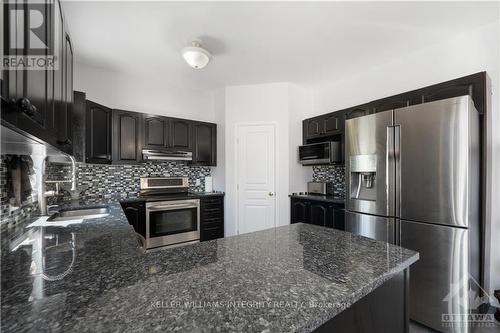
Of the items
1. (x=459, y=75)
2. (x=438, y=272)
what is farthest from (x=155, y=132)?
(x=459, y=75)

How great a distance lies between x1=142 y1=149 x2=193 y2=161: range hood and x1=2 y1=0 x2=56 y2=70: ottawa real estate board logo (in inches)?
92.3

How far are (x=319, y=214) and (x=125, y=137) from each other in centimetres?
292

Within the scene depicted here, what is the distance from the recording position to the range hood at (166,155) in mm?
3330

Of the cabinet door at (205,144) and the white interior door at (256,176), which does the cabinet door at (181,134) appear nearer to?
the cabinet door at (205,144)

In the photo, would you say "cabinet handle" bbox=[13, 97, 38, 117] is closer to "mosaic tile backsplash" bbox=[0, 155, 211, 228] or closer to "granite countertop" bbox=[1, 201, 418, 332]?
"granite countertop" bbox=[1, 201, 418, 332]

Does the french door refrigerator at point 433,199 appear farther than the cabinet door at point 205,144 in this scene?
No

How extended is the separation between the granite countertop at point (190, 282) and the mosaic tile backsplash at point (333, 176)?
231 centimetres

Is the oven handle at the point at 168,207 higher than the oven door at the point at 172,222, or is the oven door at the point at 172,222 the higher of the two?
the oven handle at the point at 168,207

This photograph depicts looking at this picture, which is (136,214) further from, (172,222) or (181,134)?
(181,134)

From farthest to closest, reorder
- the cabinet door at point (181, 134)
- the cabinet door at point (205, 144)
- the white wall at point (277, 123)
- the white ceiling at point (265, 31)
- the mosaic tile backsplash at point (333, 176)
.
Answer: the cabinet door at point (205, 144) < the cabinet door at point (181, 134) < the white wall at point (277, 123) < the mosaic tile backsplash at point (333, 176) < the white ceiling at point (265, 31)

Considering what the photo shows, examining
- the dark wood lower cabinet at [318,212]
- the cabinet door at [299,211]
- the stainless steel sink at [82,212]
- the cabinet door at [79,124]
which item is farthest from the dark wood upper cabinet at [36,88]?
the cabinet door at [299,211]

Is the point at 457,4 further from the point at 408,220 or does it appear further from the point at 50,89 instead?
the point at 50,89

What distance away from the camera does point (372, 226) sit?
2.15 m

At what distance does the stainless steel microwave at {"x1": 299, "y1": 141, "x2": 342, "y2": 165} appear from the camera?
10.2ft
